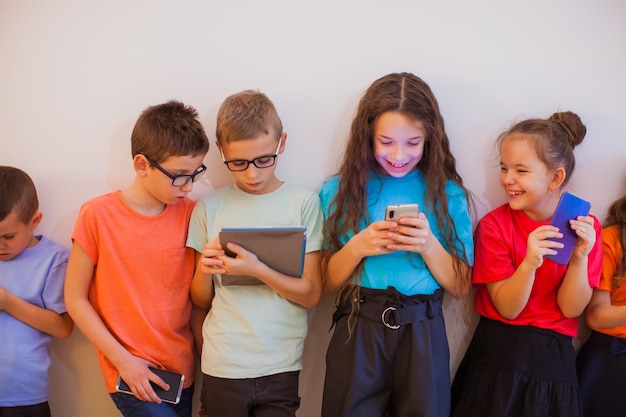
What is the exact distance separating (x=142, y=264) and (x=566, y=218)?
1387 mm

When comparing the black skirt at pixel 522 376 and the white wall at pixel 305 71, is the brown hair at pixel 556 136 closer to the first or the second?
the white wall at pixel 305 71

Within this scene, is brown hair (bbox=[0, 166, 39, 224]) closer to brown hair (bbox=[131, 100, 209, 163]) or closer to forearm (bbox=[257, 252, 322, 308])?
brown hair (bbox=[131, 100, 209, 163])

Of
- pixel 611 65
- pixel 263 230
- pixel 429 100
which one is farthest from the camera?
pixel 611 65

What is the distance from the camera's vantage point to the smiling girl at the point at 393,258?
64.0 inches

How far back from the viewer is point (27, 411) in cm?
182

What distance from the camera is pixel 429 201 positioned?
5.64 ft

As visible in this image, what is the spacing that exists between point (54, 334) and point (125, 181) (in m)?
0.60

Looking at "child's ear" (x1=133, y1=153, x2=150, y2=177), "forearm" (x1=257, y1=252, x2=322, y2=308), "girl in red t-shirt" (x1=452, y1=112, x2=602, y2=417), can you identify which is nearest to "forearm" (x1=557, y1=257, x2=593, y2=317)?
"girl in red t-shirt" (x1=452, y1=112, x2=602, y2=417)

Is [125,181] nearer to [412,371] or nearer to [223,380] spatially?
[223,380]

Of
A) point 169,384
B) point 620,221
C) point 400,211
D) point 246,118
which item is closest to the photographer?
point 400,211

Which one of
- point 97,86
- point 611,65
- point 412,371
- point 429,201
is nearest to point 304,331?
point 412,371

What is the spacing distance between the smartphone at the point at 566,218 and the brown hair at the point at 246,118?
36.5 inches

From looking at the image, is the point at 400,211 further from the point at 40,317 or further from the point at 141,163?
the point at 40,317

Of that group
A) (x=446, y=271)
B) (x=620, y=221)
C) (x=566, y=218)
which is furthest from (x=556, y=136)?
(x=446, y=271)
